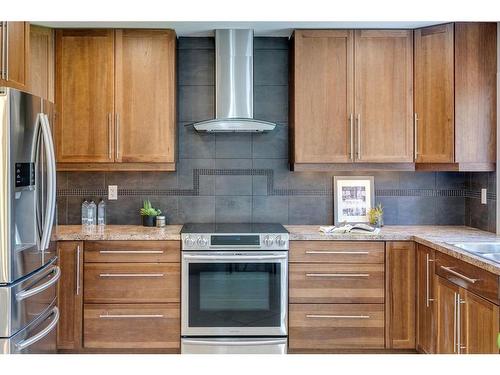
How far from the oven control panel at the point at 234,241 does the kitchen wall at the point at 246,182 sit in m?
0.58

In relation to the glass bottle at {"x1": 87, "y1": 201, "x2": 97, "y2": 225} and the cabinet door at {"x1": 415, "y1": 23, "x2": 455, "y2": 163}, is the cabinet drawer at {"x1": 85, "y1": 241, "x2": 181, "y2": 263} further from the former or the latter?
the cabinet door at {"x1": 415, "y1": 23, "x2": 455, "y2": 163}

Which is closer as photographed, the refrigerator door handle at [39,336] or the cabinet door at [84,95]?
the refrigerator door handle at [39,336]

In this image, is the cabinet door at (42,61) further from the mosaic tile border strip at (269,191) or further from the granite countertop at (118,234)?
the granite countertop at (118,234)

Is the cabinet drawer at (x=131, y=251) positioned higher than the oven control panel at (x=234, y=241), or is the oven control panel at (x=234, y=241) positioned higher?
the oven control panel at (x=234, y=241)

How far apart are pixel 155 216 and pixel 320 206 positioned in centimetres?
128

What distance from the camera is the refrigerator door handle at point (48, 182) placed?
7.09 feet

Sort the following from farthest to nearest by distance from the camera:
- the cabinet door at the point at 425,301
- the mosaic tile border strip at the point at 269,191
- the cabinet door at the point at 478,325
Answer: the mosaic tile border strip at the point at 269,191 < the cabinet door at the point at 425,301 < the cabinet door at the point at 478,325

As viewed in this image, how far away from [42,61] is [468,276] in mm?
2962

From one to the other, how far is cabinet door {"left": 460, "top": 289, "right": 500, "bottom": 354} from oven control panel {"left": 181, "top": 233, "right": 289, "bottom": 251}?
3.61ft

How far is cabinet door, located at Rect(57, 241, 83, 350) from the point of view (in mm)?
2766

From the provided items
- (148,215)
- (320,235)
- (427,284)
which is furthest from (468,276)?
(148,215)

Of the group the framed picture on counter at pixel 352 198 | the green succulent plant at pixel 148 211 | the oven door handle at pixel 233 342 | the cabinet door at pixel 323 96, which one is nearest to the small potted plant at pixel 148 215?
the green succulent plant at pixel 148 211

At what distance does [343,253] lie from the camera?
2.82 meters

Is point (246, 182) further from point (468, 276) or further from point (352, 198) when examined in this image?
point (468, 276)
